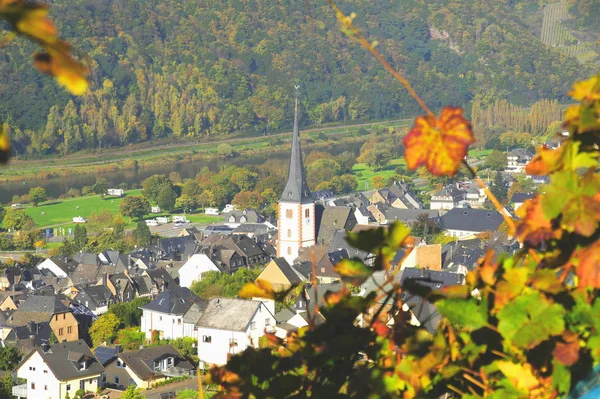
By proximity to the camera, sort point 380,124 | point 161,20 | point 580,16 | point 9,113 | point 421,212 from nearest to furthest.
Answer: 1. point 421,212
2. point 9,113
3. point 380,124
4. point 161,20
5. point 580,16

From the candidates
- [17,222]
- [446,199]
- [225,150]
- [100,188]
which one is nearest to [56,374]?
[17,222]

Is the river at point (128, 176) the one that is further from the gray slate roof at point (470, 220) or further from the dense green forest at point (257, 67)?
the gray slate roof at point (470, 220)

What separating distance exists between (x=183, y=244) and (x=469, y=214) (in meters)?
6.49

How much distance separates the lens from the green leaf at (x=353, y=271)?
1.26 meters

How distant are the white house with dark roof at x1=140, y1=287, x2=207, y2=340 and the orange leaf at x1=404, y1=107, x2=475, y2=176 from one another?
47.1 ft

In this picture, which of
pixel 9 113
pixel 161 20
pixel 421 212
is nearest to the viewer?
pixel 421 212

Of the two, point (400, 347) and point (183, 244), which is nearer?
point (400, 347)

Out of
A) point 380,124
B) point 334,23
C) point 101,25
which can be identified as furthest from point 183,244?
point 334,23

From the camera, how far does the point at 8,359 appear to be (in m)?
14.0

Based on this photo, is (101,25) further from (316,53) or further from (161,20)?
(316,53)

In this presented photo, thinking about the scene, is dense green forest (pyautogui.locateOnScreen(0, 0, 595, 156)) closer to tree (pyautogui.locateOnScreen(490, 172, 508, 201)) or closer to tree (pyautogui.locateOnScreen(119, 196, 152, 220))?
tree (pyautogui.locateOnScreen(119, 196, 152, 220))

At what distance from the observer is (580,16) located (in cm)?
7338

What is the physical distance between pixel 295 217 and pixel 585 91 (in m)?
20.6

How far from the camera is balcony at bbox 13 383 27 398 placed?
41.7 feet
